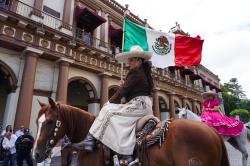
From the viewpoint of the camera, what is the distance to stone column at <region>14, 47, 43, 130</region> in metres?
8.99

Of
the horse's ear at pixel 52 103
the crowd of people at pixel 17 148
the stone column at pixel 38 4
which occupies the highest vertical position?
the stone column at pixel 38 4

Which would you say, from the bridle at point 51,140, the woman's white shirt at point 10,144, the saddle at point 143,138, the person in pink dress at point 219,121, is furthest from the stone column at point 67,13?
the saddle at point 143,138

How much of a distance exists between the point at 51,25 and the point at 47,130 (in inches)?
423

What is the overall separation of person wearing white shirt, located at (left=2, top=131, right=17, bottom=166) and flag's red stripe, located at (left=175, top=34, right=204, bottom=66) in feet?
23.6

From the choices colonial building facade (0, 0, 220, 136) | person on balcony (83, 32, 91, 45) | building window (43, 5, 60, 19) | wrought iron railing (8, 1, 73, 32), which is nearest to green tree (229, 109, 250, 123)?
colonial building facade (0, 0, 220, 136)

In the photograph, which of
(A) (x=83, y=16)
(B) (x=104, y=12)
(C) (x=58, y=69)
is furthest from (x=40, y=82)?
(B) (x=104, y=12)

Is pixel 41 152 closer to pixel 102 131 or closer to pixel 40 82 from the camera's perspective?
pixel 102 131

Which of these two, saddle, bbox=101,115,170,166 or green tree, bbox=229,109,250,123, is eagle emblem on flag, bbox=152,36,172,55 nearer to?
saddle, bbox=101,115,170,166

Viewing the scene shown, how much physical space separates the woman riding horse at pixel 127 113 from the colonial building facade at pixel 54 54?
7.72 meters

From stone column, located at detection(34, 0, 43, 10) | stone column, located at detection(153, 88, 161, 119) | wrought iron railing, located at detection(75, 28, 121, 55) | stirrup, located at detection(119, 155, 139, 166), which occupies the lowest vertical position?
stirrup, located at detection(119, 155, 139, 166)

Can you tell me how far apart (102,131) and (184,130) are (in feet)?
3.59

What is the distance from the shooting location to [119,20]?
678 inches

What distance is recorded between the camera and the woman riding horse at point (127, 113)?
8.41 ft

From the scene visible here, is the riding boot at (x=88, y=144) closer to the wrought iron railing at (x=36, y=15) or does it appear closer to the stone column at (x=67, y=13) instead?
the wrought iron railing at (x=36, y=15)
